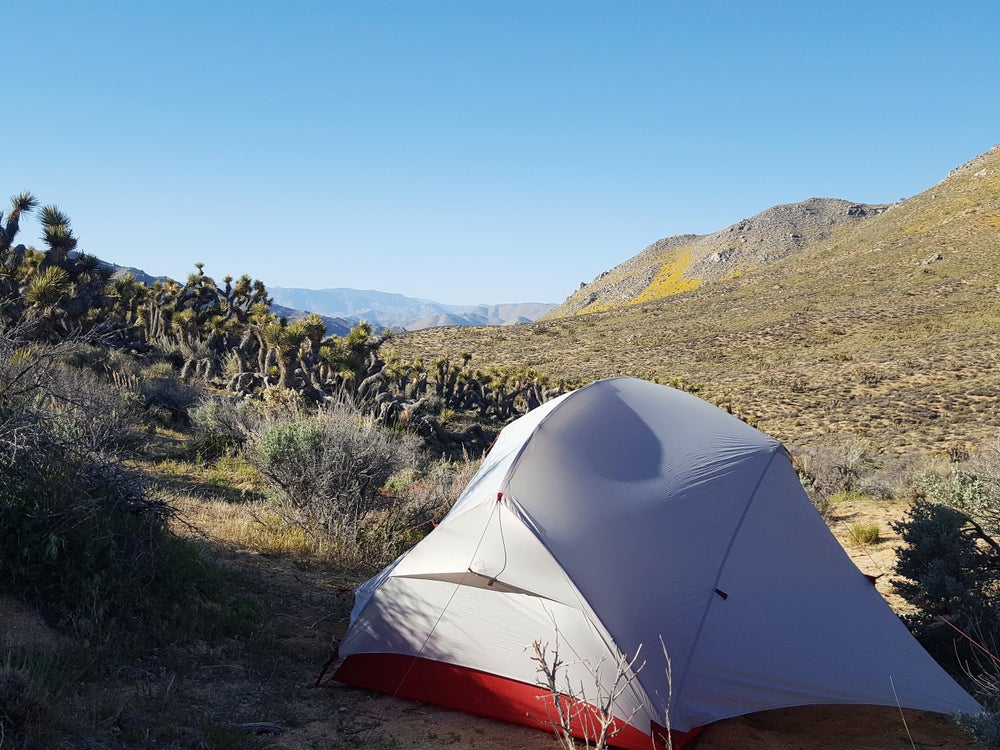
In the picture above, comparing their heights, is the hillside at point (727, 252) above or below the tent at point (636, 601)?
above

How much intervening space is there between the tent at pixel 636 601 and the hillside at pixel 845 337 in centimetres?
1396

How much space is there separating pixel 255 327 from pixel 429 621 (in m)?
14.9

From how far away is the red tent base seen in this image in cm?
468

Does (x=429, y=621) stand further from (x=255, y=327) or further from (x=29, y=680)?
(x=255, y=327)

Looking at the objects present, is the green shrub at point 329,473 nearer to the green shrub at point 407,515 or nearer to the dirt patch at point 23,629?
the green shrub at point 407,515

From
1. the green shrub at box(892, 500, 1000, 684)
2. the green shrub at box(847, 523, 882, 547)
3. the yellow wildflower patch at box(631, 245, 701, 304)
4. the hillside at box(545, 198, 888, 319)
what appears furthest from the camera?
the yellow wildflower patch at box(631, 245, 701, 304)

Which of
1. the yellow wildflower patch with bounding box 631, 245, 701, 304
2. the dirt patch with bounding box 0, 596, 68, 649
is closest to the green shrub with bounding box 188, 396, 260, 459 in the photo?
the dirt patch with bounding box 0, 596, 68, 649

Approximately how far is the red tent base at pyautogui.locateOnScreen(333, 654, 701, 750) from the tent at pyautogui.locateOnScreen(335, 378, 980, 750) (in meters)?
0.01

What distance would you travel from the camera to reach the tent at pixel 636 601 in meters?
4.91

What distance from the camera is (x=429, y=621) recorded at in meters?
5.44

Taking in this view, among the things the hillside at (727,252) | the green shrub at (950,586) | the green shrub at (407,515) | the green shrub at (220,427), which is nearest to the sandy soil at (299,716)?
the green shrub at (950,586)

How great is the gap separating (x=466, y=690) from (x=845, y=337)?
38105 mm

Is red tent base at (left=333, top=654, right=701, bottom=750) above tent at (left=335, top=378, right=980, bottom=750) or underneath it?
underneath

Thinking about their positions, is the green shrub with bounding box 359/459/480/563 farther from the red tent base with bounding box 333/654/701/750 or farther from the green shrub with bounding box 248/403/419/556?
the red tent base with bounding box 333/654/701/750
